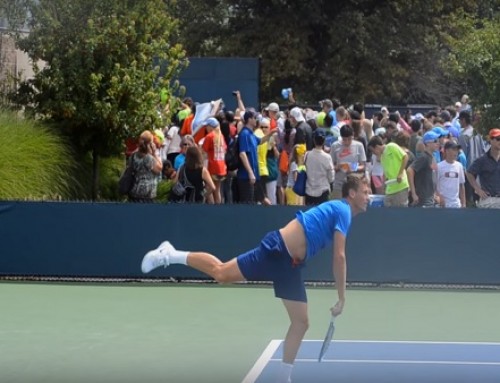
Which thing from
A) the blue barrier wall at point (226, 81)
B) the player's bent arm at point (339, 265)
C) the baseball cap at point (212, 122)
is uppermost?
the blue barrier wall at point (226, 81)

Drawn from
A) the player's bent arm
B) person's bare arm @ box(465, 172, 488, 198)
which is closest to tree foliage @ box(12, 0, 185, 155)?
person's bare arm @ box(465, 172, 488, 198)

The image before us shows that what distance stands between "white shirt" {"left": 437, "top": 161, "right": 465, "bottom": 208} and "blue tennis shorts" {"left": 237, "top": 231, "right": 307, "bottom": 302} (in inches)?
312

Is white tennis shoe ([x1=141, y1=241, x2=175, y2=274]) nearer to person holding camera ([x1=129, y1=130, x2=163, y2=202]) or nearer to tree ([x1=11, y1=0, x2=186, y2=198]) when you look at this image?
person holding camera ([x1=129, y1=130, x2=163, y2=202])

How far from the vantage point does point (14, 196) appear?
58.3ft

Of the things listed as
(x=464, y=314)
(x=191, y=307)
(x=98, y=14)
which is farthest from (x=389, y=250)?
(x=98, y=14)

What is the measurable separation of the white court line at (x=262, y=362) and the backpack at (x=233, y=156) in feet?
24.3

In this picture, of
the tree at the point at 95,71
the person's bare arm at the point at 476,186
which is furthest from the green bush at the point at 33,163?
the person's bare arm at the point at 476,186

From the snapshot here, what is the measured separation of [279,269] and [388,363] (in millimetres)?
1860

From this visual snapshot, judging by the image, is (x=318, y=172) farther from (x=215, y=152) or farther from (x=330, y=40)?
(x=330, y=40)

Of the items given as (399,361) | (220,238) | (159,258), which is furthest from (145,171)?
(399,361)

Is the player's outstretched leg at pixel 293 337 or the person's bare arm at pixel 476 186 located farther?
the person's bare arm at pixel 476 186

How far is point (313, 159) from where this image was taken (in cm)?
1717

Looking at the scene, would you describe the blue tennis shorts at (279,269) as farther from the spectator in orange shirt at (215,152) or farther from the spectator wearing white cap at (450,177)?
the spectator in orange shirt at (215,152)

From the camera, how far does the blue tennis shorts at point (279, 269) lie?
30.1 feet
